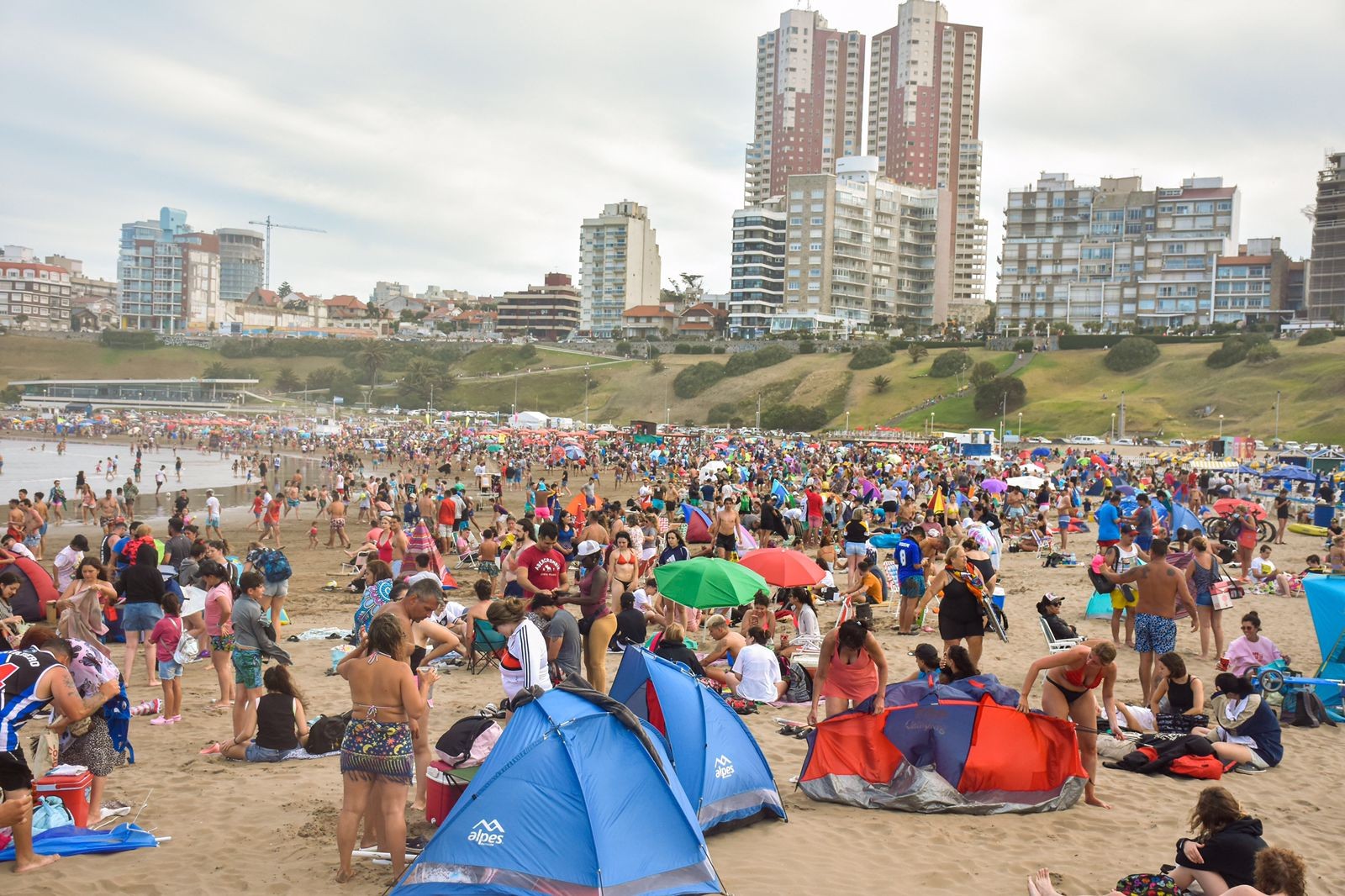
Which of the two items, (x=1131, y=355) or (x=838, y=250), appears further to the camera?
(x=838, y=250)

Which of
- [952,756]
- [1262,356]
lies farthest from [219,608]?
[1262,356]

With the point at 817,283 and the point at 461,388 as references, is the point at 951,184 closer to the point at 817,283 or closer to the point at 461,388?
the point at 817,283

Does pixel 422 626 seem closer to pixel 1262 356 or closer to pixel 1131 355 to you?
pixel 1262 356

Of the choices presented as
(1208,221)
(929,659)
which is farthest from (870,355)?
(929,659)

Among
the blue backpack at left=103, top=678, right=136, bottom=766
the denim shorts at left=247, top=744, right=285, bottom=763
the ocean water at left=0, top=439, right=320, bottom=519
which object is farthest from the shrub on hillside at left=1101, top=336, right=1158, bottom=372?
the blue backpack at left=103, top=678, right=136, bottom=766

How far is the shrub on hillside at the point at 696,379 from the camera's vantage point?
8950 centimetres

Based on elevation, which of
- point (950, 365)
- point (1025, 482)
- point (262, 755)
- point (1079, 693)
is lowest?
point (262, 755)

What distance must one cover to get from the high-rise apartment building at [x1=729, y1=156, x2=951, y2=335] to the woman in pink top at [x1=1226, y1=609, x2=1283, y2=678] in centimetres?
10341

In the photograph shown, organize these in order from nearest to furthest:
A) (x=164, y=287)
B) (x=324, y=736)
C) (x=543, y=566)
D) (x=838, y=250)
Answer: (x=324, y=736)
(x=543, y=566)
(x=838, y=250)
(x=164, y=287)

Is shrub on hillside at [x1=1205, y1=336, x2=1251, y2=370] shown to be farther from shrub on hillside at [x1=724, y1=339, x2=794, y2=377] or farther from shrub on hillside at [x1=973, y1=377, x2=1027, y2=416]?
shrub on hillside at [x1=724, y1=339, x2=794, y2=377]

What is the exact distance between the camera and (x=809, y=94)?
13988 cm

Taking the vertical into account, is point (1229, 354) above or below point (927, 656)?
above

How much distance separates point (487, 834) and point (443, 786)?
3.12 feet

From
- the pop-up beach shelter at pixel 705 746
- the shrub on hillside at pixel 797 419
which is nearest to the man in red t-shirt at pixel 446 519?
the pop-up beach shelter at pixel 705 746
